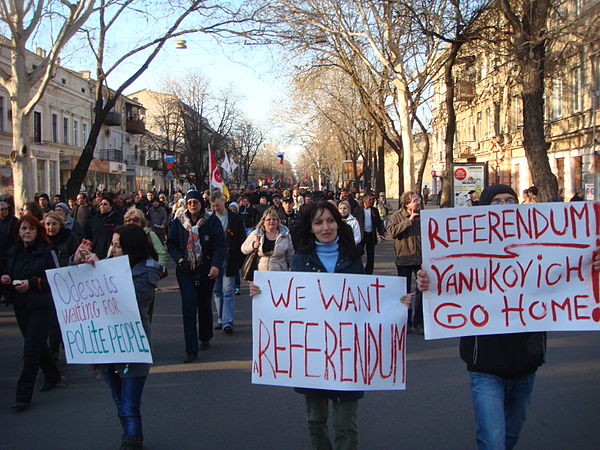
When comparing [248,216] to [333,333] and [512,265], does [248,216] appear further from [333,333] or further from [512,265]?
[512,265]

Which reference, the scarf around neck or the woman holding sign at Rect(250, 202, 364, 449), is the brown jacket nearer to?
the scarf around neck

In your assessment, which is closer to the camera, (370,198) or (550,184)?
(370,198)

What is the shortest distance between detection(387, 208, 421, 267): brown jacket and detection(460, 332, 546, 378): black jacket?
15.0ft

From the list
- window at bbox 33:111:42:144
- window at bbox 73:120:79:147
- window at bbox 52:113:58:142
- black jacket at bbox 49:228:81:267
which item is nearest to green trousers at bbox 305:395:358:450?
black jacket at bbox 49:228:81:267

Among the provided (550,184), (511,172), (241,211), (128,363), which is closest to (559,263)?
(128,363)

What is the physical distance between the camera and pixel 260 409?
211 inches

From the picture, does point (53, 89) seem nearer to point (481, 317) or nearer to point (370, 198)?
point (370, 198)

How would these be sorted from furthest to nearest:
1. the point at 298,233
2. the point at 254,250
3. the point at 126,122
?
the point at 126,122 < the point at 254,250 < the point at 298,233

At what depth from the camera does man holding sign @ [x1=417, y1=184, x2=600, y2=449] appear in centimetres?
361

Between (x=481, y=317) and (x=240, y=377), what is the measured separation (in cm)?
328

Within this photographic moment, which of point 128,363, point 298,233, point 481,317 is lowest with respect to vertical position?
point 128,363

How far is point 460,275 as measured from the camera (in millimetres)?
3719

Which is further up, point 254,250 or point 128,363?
Answer: point 254,250

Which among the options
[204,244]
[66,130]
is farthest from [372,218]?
[66,130]
